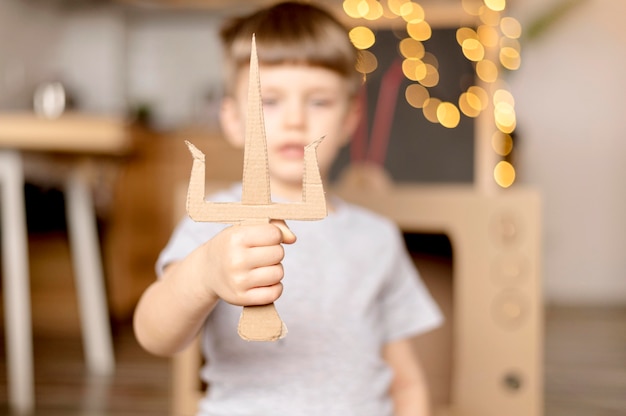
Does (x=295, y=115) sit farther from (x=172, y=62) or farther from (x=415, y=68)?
(x=172, y=62)

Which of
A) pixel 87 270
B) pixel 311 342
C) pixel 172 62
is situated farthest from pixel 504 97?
pixel 311 342

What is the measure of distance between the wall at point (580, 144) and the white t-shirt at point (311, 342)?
9.20 ft

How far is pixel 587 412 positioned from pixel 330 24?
3.76 ft

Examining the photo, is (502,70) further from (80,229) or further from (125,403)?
(125,403)

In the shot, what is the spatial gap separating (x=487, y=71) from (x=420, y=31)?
0.91ft

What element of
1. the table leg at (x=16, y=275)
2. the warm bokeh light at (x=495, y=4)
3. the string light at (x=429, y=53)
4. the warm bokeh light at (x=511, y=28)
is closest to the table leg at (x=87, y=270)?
the table leg at (x=16, y=275)

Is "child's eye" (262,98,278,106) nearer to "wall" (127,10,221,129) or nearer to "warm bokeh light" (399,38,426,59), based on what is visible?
"warm bokeh light" (399,38,426,59)

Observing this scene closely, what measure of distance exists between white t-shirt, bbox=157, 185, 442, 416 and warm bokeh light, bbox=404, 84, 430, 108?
1835 millimetres

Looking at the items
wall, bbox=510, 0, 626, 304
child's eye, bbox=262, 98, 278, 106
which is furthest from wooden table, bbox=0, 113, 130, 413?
wall, bbox=510, 0, 626, 304

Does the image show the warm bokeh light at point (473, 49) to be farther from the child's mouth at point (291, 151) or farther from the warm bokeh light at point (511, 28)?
the child's mouth at point (291, 151)

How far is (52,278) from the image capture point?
2.41 meters

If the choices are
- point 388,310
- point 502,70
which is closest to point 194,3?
point 502,70

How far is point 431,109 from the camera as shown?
2619mm

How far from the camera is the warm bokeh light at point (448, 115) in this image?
2.57m
